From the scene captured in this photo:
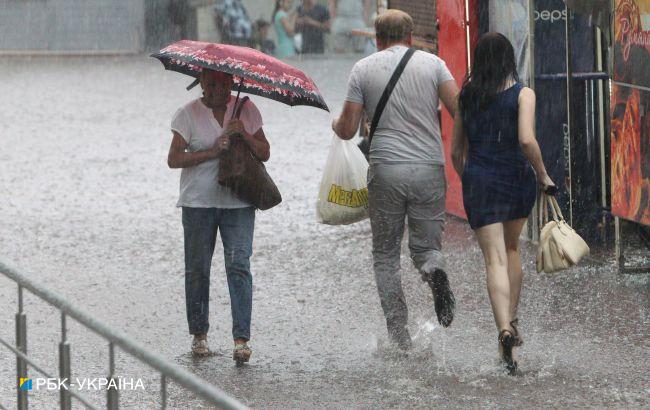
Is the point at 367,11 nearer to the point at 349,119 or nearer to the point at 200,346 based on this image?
the point at 349,119

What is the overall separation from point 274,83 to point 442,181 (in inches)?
39.3

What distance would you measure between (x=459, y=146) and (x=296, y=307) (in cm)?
183

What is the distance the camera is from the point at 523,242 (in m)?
9.55

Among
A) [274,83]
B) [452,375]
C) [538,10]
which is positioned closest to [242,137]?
[274,83]

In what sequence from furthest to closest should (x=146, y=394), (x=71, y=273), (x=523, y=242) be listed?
(x=523, y=242) → (x=71, y=273) → (x=146, y=394)

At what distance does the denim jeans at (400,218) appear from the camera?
6.46 metres

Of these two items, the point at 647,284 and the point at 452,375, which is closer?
the point at 452,375

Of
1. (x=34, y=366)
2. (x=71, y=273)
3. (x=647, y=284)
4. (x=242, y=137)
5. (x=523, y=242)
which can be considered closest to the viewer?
(x=34, y=366)

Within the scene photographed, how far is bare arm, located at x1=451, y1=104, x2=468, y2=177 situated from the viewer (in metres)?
6.34

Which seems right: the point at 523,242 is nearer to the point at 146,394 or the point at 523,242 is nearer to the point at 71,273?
the point at 71,273

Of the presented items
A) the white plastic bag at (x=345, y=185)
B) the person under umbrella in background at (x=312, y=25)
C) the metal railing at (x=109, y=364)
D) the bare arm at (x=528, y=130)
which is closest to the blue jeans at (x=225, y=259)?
the white plastic bag at (x=345, y=185)

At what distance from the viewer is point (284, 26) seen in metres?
27.0

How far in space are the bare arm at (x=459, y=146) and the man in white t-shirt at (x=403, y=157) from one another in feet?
0.36

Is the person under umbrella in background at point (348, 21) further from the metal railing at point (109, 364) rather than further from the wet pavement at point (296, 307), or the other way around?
the metal railing at point (109, 364)
